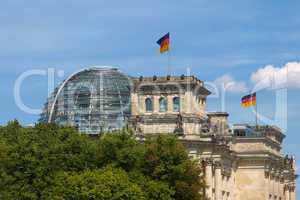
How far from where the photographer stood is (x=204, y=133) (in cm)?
17488

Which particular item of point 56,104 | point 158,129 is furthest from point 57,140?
point 56,104

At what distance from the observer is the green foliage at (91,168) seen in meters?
124

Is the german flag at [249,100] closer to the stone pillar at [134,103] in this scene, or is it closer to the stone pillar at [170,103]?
the stone pillar at [170,103]

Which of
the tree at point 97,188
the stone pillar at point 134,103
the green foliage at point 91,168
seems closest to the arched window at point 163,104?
the stone pillar at point 134,103

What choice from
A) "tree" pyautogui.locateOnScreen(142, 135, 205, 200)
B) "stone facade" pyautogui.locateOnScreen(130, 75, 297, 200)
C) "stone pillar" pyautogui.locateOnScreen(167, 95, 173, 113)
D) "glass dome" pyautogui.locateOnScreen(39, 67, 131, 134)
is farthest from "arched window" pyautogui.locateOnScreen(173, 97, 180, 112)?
"tree" pyautogui.locateOnScreen(142, 135, 205, 200)

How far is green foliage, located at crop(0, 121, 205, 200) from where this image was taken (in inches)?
4889

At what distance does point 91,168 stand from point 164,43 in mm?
37280

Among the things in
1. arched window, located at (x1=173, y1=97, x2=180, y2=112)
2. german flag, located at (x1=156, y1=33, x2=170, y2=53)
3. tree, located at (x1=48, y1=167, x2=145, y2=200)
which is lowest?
tree, located at (x1=48, y1=167, x2=145, y2=200)

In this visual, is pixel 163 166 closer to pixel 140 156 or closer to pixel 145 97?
pixel 140 156

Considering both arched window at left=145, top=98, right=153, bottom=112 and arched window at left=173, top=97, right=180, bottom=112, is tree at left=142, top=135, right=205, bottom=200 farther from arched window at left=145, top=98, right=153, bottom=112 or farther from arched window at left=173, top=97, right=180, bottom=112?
arched window at left=145, top=98, right=153, bottom=112

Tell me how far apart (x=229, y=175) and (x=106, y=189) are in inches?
2777

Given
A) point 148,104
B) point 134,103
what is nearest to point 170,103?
point 148,104

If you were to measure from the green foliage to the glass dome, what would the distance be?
149 feet

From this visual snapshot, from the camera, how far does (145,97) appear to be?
595 feet
